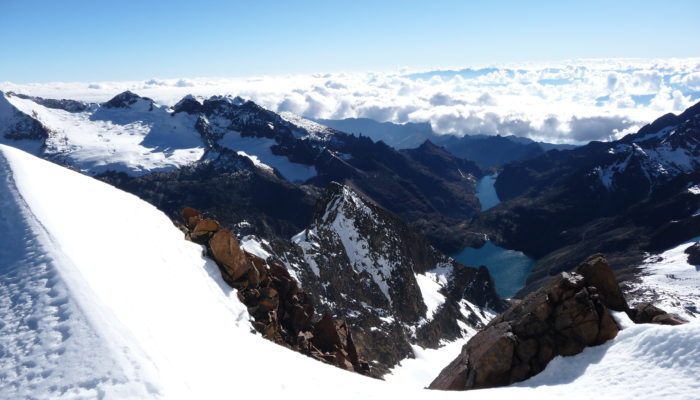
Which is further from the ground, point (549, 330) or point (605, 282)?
point (605, 282)

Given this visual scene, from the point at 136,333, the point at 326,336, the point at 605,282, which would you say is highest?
the point at 136,333

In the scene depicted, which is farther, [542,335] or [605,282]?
[605,282]

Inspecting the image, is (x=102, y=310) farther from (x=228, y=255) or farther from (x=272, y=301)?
(x=272, y=301)

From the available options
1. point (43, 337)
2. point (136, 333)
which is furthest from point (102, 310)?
point (43, 337)

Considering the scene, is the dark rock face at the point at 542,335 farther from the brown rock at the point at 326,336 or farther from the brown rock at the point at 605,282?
the brown rock at the point at 326,336

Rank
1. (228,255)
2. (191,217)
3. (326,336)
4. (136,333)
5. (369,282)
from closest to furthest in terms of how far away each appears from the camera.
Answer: (136,333) → (228,255) → (191,217) → (326,336) → (369,282)

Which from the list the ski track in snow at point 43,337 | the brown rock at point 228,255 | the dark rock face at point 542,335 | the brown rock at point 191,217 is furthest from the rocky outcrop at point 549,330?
the brown rock at point 191,217

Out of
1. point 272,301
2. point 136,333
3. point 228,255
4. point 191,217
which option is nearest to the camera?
point 136,333
